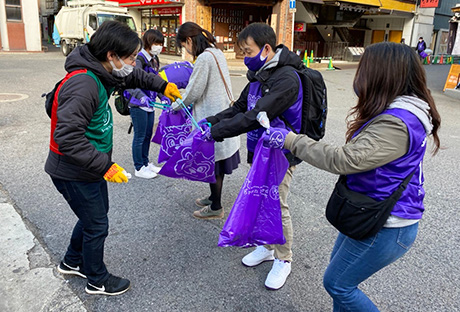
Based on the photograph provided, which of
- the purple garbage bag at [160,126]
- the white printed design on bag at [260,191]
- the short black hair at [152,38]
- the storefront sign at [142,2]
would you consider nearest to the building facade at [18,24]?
the storefront sign at [142,2]

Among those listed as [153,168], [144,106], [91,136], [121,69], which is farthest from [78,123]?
[153,168]

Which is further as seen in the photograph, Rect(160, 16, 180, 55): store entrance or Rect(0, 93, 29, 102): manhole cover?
Rect(160, 16, 180, 55): store entrance

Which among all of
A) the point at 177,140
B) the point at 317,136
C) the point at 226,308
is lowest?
the point at 226,308

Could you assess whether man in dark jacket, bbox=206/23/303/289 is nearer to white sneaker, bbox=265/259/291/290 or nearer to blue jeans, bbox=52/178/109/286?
white sneaker, bbox=265/259/291/290

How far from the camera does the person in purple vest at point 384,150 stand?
171 cm

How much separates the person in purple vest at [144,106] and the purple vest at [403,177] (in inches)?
113

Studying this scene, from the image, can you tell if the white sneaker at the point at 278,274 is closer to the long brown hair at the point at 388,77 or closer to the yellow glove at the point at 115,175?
the yellow glove at the point at 115,175

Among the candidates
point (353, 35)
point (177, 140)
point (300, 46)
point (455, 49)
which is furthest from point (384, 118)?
point (353, 35)

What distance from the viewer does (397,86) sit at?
5.76 ft

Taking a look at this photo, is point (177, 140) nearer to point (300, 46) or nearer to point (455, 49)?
point (455, 49)

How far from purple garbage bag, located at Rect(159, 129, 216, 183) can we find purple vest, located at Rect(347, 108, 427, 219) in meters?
1.57

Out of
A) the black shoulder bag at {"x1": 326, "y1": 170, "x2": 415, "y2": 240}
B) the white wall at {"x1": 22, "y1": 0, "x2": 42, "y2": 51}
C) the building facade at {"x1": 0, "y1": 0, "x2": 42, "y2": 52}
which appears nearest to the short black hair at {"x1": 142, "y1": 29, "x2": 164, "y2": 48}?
the black shoulder bag at {"x1": 326, "y1": 170, "x2": 415, "y2": 240}

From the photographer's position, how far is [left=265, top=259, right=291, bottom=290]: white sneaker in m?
2.82

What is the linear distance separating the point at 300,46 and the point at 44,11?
32.6m
